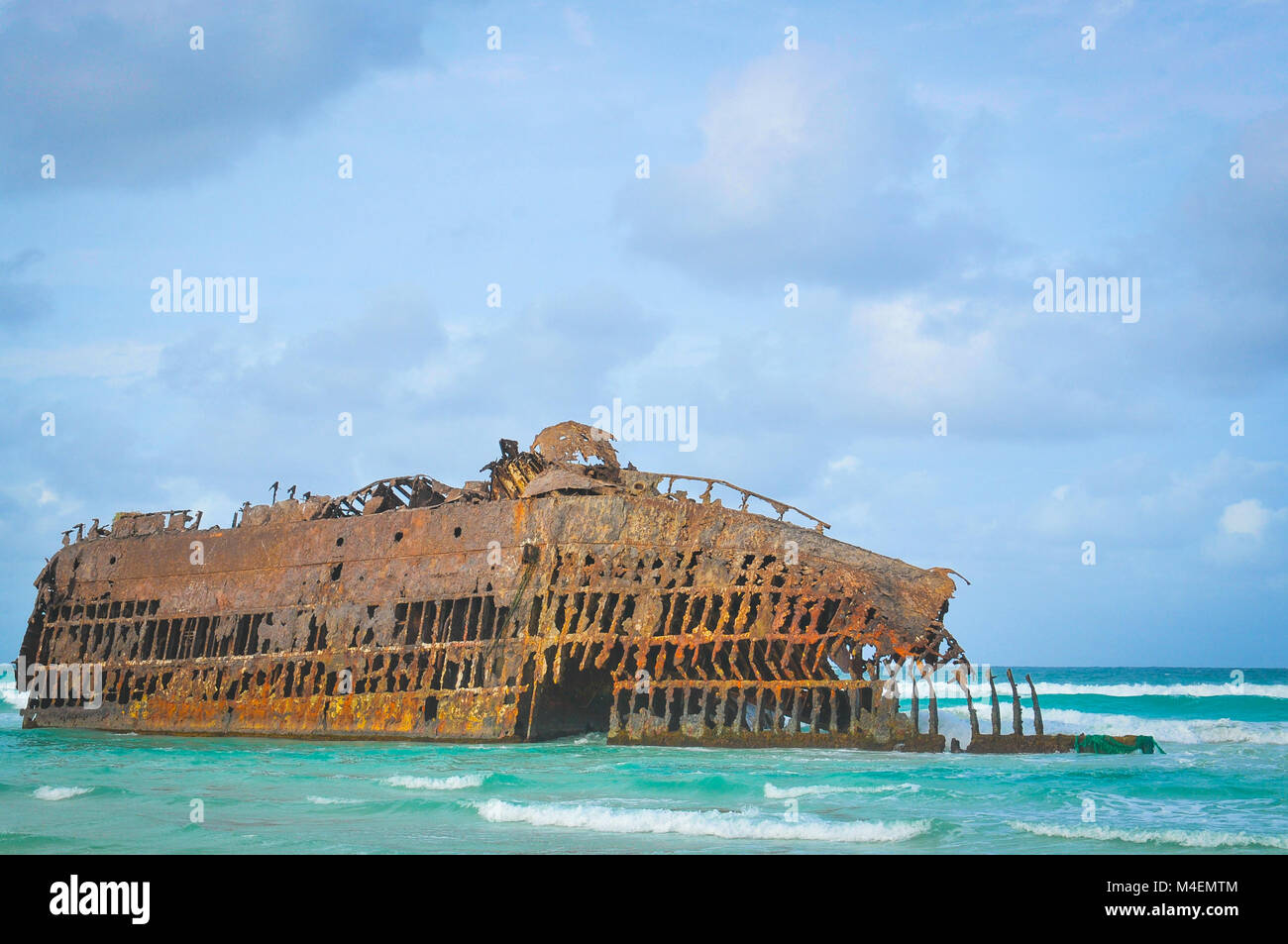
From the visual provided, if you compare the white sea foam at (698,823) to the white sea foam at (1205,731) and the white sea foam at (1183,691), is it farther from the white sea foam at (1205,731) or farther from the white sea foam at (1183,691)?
the white sea foam at (1183,691)

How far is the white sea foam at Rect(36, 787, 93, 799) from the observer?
14.1 m

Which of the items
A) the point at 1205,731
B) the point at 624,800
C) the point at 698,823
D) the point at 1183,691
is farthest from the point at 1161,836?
the point at 1183,691

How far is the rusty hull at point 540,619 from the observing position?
17.4 meters

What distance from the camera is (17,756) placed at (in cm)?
2073

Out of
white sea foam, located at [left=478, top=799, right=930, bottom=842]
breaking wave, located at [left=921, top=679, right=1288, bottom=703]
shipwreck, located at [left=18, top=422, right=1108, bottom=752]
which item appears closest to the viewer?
white sea foam, located at [left=478, top=799, right=930, bottom=842]

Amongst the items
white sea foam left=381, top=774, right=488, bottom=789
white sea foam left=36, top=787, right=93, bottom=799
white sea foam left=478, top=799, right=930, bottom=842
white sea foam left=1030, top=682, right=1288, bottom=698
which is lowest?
white sea foam left=1030, top=682, right=1288, bottom=698

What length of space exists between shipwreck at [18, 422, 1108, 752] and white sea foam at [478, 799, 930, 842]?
574cm

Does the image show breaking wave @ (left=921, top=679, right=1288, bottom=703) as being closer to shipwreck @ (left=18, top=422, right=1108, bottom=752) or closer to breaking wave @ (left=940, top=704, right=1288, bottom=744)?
breaking wave @ (left=940, top=704, right=1288, bottom=744)

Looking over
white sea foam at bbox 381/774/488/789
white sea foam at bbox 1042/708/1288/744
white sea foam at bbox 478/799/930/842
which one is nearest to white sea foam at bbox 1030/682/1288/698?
white sea foam at bbox 1042/708/1288/744

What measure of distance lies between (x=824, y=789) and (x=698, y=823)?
2677 millimetres

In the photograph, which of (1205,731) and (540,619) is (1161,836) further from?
(1205,731)

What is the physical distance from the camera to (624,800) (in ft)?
42.5
